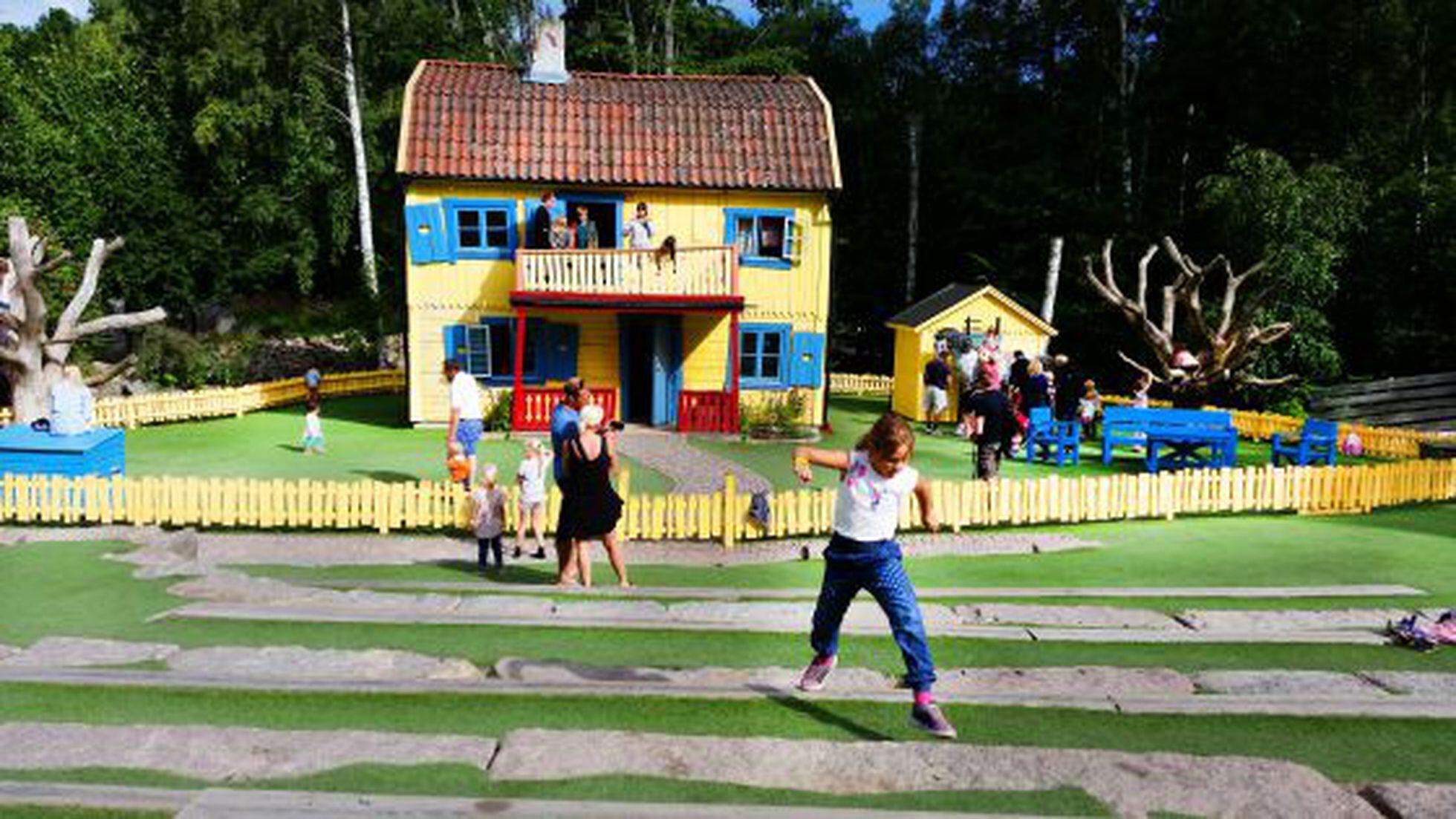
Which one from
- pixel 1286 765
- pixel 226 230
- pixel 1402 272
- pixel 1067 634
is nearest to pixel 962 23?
pixel 1402 272

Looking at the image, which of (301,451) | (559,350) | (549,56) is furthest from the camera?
(549,56)

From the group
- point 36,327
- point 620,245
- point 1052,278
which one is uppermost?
point 620,245

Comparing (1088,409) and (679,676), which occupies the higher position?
(1088,409)

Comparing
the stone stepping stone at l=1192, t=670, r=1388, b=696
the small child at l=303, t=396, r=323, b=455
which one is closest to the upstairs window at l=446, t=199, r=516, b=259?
the small child at l=303, t=396, r=323, b=455

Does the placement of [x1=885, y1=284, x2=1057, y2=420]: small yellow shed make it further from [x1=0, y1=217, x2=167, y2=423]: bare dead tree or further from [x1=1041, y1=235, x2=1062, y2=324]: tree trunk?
[x1=0, y1=217, x2=167, y2=423]: bare dead tree

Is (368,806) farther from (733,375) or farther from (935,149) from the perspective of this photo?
(935,149)

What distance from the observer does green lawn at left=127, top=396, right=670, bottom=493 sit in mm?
18109

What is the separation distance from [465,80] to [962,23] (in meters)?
24.7

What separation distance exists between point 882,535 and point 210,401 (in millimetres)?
23351

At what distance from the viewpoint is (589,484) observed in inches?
405

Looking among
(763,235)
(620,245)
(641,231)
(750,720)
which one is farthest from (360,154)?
(750,720)

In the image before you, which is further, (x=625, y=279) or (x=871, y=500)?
(x=625, y=279)

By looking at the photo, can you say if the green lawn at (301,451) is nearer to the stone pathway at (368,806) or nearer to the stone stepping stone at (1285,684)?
the stone stepping stone at (1285,684)

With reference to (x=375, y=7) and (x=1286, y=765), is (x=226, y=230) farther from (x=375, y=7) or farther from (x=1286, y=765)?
(x=1286, y=765)
